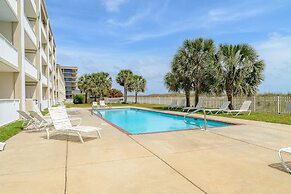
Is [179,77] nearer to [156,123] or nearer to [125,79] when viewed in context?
[156,123]

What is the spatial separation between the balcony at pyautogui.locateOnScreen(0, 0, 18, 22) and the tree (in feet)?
44.9

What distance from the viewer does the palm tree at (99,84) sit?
49125 mm

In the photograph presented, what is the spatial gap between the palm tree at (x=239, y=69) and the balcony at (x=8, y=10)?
565 inches

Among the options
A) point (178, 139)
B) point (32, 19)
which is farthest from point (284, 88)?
point (32, 19)

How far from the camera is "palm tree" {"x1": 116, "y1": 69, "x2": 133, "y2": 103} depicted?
147 feet

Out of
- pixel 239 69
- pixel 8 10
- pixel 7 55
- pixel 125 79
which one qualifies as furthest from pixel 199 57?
pixel 125 79

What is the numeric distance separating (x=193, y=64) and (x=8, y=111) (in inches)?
608

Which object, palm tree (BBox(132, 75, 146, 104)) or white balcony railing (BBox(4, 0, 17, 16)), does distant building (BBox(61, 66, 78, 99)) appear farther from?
white balcony railing (BBox(4, 0, 17, 16))

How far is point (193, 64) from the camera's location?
20625 millimetres

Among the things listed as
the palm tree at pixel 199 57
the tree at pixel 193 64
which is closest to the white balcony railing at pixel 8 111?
the tree at pixel 193 64

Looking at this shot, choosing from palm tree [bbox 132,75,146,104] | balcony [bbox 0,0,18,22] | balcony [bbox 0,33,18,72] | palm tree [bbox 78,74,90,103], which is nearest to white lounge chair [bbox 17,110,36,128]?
balcony [bbox 0,33,18,72]

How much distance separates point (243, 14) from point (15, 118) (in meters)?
16.4

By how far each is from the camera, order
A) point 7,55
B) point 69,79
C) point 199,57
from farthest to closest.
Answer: point 69,79
point 199,57
point 7,55

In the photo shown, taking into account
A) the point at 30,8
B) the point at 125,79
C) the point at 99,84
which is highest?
the point at 30,8
